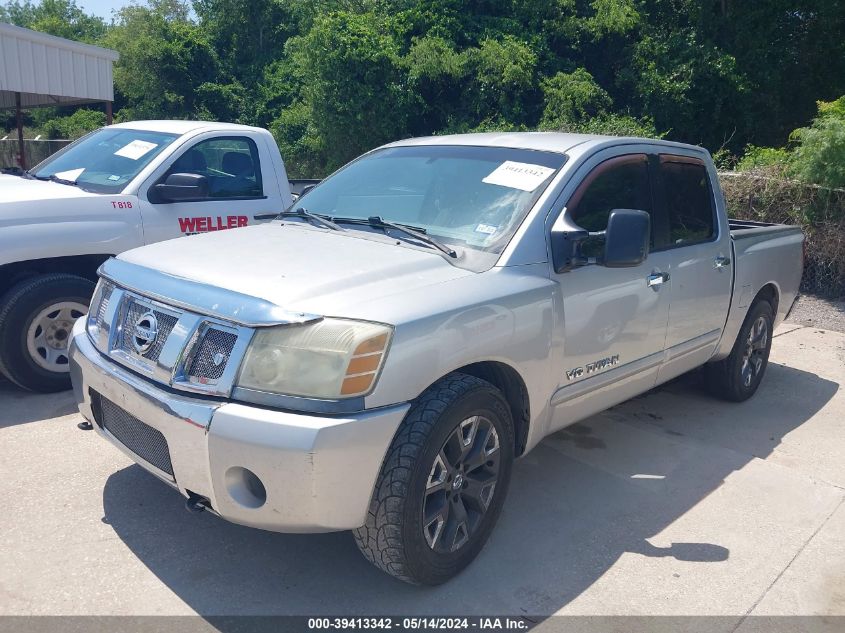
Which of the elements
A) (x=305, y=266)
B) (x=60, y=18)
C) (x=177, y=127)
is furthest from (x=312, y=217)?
(x=60, y=18)

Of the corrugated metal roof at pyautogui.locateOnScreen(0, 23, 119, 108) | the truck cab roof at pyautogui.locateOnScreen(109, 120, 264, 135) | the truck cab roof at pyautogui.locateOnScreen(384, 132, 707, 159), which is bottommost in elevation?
the truck cab roof at pyautogui.locateOnScreen(384, 132, 707, 159)

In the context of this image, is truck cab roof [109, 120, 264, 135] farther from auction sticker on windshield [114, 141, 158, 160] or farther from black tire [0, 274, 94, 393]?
black tire [0, 274, 94, 393]

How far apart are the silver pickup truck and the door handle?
0.01 m

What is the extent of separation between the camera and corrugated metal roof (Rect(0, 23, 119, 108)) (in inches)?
468

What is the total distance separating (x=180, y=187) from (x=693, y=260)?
3.50 meters

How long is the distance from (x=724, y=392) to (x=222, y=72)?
27.0 m

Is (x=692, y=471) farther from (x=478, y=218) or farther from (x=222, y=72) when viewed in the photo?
(x=222, y=72)

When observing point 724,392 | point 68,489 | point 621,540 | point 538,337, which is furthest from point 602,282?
point 68,489

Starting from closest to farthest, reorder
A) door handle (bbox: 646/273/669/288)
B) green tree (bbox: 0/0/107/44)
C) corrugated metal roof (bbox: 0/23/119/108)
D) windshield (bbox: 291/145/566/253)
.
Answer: windshield (bbox: 291/145/566/253)
door handle (bbox: 646/273/669/288)
corrugated metal roof (bbox: 0/23/119/108)
green tree (bbox: 0/0/107/44)

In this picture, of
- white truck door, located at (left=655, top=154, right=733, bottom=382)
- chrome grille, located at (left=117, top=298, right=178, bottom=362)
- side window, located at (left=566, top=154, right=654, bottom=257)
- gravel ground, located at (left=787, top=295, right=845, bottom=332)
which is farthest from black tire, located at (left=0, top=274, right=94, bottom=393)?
gravel ground, located at (left=787, top=295, right=845, bottom=332)

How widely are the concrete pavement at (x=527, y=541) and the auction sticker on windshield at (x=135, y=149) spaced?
75.8 inches

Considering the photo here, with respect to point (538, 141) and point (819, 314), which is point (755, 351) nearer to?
point (538, 141)

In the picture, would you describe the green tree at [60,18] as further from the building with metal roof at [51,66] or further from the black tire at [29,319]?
the black tire at [29,319]

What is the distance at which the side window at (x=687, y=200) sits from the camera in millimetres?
4633
